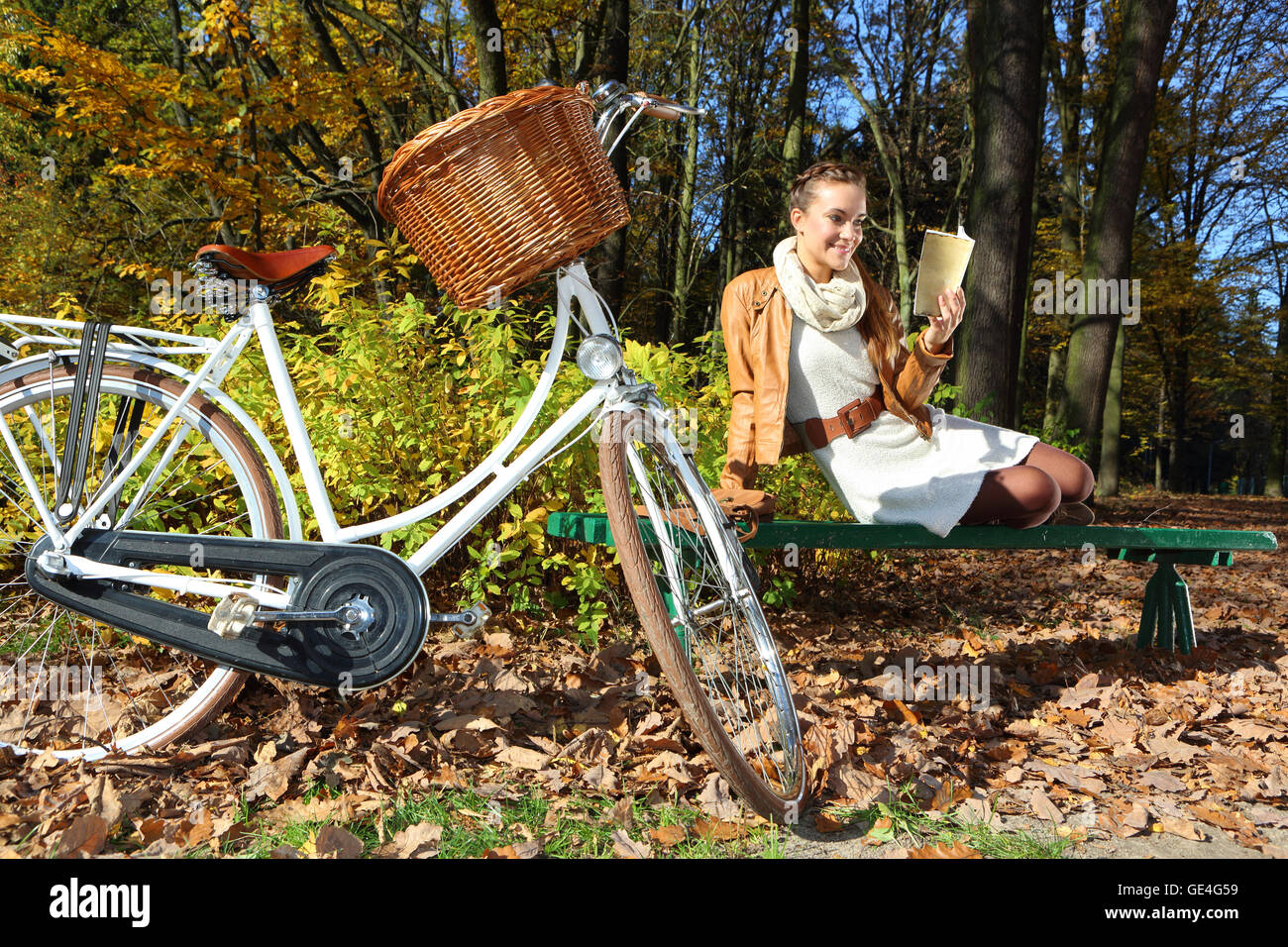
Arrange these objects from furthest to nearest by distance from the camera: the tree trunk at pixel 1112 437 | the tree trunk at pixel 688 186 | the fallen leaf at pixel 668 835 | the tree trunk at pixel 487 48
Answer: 1. the tree trunk at pixel 1112 437
2. the tree trunk at pixel 688 186
3. the tree trunk at pixel 487 48
4. the fallen leaf at pixel 668 835

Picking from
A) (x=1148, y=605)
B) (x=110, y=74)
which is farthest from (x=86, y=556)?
(x=110, y=74)

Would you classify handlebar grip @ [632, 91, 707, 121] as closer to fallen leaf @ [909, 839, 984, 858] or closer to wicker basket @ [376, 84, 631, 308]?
wicker basket @ [376, 84, 631, 308]

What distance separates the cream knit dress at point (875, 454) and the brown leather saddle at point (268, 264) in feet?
5.15

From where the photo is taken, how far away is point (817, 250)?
10.6 feet

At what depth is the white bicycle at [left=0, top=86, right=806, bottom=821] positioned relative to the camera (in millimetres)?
2357

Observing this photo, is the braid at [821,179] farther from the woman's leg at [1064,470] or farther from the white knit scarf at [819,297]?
the woman's leg at [1064,470]

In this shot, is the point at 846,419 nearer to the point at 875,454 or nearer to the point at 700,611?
the point at 875,454

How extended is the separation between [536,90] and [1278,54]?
63.4 feet

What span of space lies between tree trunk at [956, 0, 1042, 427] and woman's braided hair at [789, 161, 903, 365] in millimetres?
3369

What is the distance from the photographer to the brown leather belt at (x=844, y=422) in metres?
3.36

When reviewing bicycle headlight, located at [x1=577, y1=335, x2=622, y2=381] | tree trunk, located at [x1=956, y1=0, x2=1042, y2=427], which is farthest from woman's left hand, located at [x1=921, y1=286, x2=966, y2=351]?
tree trunk, located at [x1=956, y1=0, x2=1042, y2=427]

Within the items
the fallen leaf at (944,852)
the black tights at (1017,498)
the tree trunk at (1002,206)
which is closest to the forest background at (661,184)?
the tree trunk at (1002,206)

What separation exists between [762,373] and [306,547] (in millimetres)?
1569

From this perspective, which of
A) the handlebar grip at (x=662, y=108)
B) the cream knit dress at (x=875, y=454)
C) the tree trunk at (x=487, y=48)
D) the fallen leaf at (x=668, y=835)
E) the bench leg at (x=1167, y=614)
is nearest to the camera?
the fallen leaf at (x=668, y=835)
